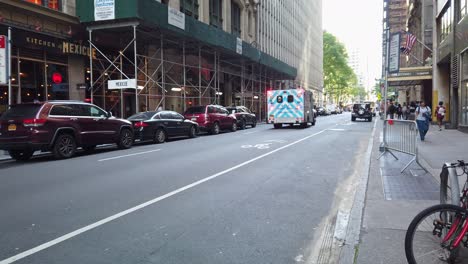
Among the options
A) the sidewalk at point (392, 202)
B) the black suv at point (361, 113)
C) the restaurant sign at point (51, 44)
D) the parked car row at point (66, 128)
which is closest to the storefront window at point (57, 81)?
the restaurant sign at point (51, 44)

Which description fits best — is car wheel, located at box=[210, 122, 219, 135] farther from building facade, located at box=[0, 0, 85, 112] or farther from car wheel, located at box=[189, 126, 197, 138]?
building facade, located at box=[0, 0, 85, 112]

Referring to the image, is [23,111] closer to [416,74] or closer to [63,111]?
[63,111]

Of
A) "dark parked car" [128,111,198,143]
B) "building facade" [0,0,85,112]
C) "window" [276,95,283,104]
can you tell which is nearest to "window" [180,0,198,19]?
"window" [276,95,283,104]

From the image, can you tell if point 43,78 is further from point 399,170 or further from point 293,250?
point 293,250

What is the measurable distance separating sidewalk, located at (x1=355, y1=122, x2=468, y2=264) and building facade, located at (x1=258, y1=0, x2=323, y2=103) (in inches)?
1530

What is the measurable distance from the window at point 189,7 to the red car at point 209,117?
9299 mm

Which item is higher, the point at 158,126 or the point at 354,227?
the point at 158,126

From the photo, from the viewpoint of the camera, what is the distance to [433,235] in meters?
3.58

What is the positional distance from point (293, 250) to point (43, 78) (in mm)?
17213

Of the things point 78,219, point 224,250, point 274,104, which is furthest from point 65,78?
point 224,250

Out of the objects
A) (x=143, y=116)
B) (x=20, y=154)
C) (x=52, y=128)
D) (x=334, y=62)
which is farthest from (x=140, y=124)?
(x=334, y=62)

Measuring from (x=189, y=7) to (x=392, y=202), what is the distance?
26.4 metres

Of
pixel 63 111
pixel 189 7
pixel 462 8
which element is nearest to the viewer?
pixel 63 111

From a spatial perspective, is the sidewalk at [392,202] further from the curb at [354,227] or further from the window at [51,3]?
the window at [51,3]
